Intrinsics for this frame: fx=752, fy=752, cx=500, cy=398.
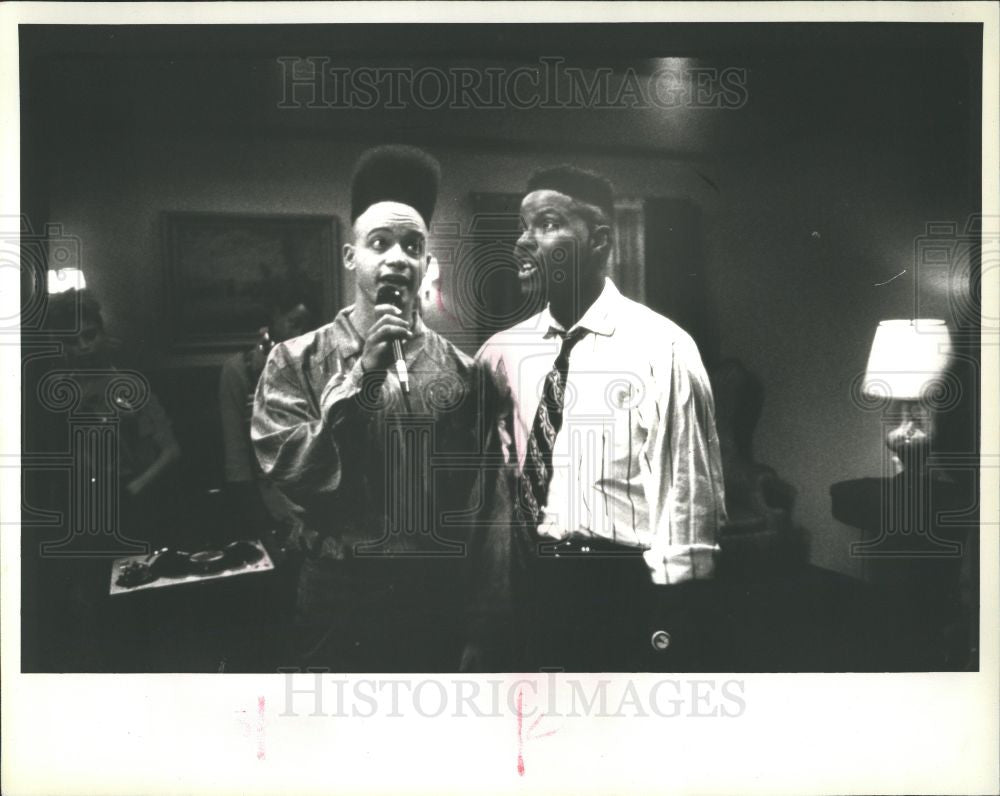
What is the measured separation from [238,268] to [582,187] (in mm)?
917

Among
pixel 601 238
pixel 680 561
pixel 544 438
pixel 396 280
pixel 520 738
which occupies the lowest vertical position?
pixel 520 738

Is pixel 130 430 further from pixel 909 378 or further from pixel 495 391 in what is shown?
pixel 909 378

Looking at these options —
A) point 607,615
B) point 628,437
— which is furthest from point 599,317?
point 607,615

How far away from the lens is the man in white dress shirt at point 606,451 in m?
1.97

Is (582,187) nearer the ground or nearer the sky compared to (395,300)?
nearer the sky

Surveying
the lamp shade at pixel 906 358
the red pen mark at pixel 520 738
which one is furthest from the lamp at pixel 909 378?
the red pen mark at pixel 520 738

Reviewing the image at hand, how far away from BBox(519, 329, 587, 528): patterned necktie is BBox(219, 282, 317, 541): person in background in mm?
619

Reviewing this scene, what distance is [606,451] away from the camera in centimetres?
197

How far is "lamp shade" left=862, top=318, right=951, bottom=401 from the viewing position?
1.98 metres

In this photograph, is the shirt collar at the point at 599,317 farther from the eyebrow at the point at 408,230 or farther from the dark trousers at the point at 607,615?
the dark trousers at the point at 607,615

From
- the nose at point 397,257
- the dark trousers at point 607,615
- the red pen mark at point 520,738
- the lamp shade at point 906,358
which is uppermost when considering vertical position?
the nose at point 397,257

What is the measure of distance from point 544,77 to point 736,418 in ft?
3.36

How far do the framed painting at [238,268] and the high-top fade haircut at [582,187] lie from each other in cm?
55

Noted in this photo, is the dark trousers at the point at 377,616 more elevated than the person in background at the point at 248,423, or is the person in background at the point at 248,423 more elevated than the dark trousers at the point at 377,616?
the person in background at the point at 248,423
